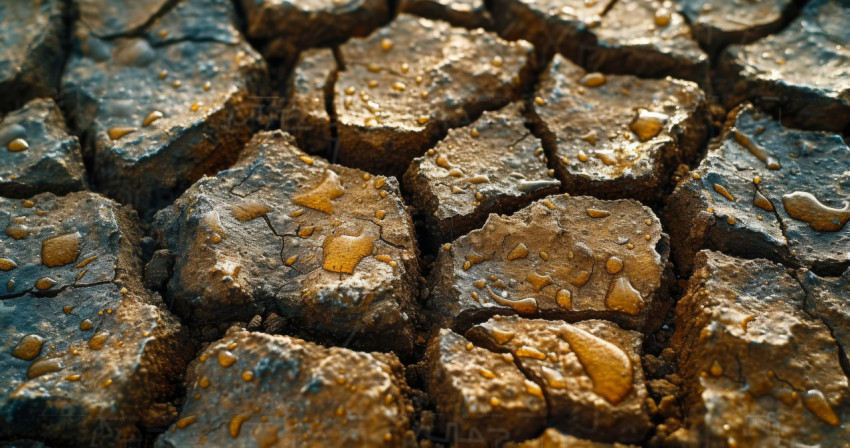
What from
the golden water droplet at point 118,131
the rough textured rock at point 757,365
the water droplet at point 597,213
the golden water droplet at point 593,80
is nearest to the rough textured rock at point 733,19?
the golden water droplet at point 593,80

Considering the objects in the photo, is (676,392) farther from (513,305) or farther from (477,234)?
(477,234)

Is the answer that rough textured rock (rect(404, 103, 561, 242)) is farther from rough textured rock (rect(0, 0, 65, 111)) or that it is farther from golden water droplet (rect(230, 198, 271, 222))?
rough textured rock (rect(0, 0, 65, 111))

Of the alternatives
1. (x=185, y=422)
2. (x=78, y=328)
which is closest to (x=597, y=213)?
(x=185, y=422)

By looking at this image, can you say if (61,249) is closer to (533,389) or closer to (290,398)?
(290,398)

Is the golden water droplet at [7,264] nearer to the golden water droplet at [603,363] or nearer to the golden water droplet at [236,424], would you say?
the golden water droplet at [236,424]

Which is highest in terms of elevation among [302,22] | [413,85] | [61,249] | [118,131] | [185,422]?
[302,22]

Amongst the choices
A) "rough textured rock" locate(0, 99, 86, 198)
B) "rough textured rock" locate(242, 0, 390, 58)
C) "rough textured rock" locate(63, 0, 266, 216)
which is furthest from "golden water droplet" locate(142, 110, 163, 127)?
"rough textured rock" locate(242, 0, 390, 58)
